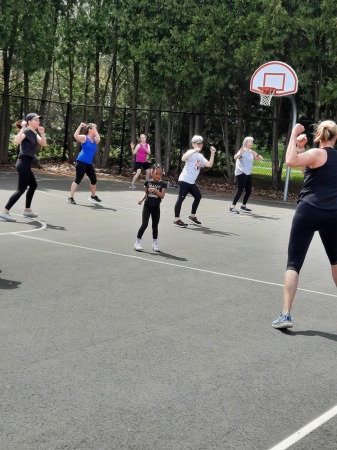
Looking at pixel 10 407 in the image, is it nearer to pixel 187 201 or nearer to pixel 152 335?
pixel 152 335

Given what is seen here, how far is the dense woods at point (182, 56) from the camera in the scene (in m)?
24.3

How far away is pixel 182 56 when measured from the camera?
86.3ft

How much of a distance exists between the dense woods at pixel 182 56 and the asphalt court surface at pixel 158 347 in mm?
13689

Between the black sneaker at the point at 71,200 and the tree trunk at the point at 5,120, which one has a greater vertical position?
the tree trunk at the point at 5,120

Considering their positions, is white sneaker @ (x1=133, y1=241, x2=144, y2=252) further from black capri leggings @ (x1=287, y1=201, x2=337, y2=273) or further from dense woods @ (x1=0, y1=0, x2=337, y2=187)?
dense woods @ (x1=0, y1=0, x2=337, y2=187)

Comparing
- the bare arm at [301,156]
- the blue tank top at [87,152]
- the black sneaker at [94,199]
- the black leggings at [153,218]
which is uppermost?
the bare arm at [301,156]

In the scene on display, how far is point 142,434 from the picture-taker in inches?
179

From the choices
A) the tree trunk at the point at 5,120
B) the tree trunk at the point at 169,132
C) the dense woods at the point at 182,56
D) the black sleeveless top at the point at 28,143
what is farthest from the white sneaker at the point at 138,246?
the tree trunk at the point at 5,120

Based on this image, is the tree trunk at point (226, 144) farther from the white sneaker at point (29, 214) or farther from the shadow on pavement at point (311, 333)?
the shadow on pavement at point (311, 333)

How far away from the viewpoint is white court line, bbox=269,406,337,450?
4491mm

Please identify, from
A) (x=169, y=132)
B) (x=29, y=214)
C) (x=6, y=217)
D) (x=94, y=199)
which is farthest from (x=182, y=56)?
(x=6, y=217)

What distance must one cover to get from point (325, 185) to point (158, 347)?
221 cm

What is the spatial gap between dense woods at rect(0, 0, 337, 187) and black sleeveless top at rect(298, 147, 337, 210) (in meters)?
17.3

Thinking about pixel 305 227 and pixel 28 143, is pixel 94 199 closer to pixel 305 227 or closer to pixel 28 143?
pixel 28 143
